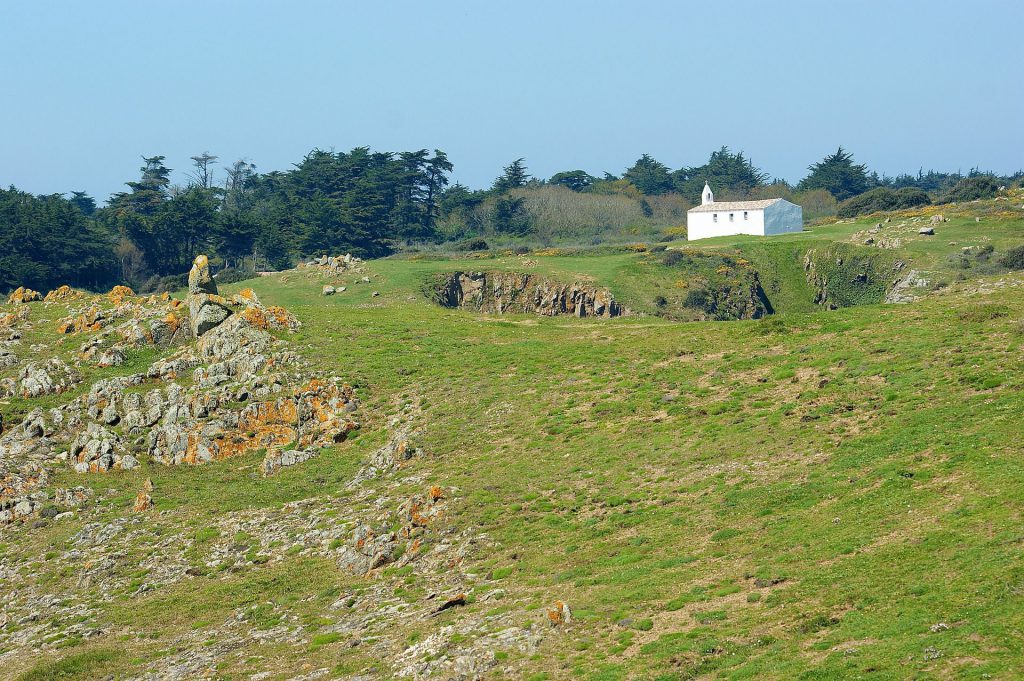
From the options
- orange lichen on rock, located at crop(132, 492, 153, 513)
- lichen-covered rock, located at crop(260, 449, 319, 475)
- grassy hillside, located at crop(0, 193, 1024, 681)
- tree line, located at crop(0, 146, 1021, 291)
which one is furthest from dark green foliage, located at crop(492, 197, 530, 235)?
orange lichen on rock, located at crop(132, 492, 153, 513)

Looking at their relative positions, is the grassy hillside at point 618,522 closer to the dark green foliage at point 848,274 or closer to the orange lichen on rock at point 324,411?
the orange lichen on rock at point 324,411

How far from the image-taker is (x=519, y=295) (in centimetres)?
10244

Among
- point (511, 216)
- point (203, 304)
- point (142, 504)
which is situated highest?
point (511, 216)

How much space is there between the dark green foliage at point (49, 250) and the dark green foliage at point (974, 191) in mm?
121107

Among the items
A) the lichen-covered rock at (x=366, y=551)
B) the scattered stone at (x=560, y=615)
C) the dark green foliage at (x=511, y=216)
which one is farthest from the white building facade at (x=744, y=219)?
the scattered stone at (x=560, y=615)

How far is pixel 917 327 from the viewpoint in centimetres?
5162

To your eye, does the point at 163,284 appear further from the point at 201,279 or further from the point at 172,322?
the point at 172,322

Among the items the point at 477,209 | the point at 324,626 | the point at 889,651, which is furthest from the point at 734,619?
the point at 477,209

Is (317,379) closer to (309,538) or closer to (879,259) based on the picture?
(309,538)

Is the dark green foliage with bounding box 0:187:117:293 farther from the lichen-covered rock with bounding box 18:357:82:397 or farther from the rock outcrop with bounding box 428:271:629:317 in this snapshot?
the lichen-covered rock with bounding box 18:357:82:397

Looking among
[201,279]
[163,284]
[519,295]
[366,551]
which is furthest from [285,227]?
[366,551]

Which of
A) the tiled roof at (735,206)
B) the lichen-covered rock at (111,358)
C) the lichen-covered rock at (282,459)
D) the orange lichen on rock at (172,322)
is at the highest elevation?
the tiled roof at (735,206)

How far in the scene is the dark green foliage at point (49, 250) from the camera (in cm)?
13175

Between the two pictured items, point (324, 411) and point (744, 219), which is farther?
point (744, 219)
